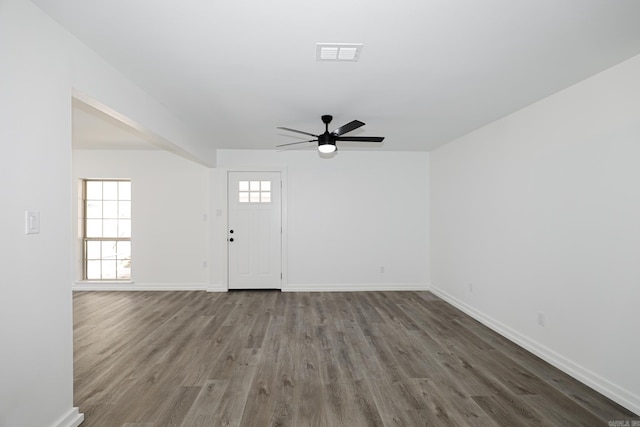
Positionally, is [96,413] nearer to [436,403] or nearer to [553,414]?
[436,403]

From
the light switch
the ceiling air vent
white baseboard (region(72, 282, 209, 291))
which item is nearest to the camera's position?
the light switch

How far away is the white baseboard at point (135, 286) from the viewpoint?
17.7 feet

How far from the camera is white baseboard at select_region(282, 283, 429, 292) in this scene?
215 inches

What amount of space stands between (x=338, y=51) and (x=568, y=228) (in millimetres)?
2605

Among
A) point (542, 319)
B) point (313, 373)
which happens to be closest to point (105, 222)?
point (313, 373)

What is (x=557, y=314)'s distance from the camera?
9.26ft

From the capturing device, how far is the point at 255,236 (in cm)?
548

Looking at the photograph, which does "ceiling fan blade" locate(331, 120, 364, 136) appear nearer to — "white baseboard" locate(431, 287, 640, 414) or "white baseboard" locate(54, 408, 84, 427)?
"white baseboard" locate(431, 287, 640, 414)

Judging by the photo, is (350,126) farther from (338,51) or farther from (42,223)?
(42,223)

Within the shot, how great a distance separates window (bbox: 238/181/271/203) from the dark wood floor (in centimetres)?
207

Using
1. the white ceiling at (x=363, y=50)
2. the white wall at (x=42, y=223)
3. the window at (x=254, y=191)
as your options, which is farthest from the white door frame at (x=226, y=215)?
the white wall at (x=42, y=223)

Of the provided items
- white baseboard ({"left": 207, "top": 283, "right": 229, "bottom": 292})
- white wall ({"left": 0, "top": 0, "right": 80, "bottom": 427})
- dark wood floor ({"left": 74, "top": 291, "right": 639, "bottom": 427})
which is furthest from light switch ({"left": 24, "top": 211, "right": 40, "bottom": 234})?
white baseboard ({"left": 207, "top": 283, "right": 229, "bottom": 292})

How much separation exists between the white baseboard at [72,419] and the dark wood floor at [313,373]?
0.05 metres

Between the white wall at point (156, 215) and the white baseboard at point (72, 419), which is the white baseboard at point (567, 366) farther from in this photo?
the white wall at point (156, 215)
